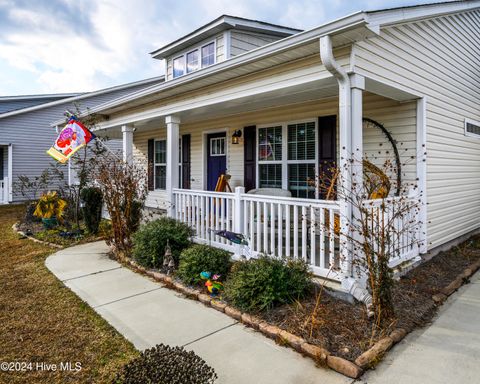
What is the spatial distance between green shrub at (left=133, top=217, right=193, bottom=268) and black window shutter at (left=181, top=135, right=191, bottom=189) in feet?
12.5

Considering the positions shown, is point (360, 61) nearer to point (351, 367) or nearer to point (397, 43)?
point (397, 43)

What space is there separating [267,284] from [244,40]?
6802 millimetres

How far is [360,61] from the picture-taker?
11.9ft

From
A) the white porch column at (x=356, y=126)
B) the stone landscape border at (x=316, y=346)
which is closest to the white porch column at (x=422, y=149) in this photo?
the stone landscape border at (x=316, y=346)

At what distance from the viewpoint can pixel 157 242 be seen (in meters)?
4.88

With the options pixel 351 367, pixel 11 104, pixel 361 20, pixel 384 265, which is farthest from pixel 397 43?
pixel 11 104

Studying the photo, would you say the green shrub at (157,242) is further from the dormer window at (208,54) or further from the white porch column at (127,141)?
the dormer window at (208,54)

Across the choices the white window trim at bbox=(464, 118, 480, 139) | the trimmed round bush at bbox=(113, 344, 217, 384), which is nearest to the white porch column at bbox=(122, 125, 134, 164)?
the trimmed round bush at bbox=(113, 344, 217, 384)

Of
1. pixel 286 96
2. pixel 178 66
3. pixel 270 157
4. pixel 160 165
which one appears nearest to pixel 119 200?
pixel 270 157

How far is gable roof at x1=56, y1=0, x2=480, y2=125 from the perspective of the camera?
10.6 ft

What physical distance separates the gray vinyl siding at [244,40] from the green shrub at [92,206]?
462cm

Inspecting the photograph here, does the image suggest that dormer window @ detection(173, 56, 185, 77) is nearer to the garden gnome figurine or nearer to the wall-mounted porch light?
the wall-mounted porch light

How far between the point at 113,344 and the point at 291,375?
1.52 m

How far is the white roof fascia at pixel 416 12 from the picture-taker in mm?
3344
